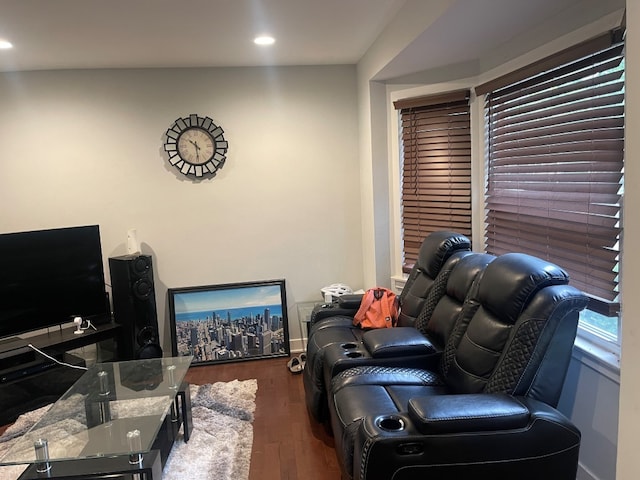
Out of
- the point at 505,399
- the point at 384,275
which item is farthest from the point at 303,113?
the point at 505,399

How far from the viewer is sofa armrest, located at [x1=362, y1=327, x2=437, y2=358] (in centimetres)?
262

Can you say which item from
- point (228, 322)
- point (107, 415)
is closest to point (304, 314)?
point (228, 322)

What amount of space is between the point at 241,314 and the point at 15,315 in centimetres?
164

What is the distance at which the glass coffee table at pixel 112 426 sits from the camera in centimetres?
208

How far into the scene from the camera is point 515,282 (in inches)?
83.7

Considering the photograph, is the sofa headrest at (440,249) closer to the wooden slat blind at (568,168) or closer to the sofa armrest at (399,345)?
the wooden slat blind at (568,168)

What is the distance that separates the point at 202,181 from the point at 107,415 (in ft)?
7.19

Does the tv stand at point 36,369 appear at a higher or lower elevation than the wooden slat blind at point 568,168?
lower

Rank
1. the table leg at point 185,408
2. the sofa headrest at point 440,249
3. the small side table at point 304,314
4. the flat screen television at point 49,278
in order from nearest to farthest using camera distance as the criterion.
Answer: the table leg at point 185,408, the sofa headrest at point 440,249, the flat screen television at point 49,278, the small side table at point 304,314

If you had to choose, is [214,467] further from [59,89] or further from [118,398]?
[59,89]

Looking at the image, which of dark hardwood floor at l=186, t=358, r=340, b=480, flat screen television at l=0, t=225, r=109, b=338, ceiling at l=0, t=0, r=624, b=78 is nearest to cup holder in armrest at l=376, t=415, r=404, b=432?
dark hardwood floor at l=186, t=358, r=340, b=480

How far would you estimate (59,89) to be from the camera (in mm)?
3947

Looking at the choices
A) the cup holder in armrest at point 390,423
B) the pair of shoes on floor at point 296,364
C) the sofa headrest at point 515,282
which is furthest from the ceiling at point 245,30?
the pair of shoes on floor at point 296,364

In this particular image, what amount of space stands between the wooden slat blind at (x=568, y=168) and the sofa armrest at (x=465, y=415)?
0.72m
